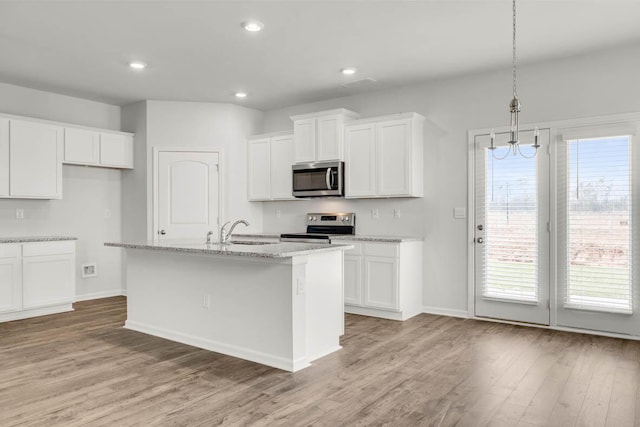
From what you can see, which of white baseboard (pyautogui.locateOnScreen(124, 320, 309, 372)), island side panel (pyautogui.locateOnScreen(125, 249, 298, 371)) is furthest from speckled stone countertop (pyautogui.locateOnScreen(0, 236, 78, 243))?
white baseboard (pyautogui.locateOnScreen(124, 320, 309, 372))

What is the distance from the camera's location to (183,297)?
167 inches

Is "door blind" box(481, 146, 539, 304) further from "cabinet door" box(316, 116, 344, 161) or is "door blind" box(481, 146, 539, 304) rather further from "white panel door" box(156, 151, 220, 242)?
"white panel door" box(156, 151, 220, 242)

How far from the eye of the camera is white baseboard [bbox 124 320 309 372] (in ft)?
11.4

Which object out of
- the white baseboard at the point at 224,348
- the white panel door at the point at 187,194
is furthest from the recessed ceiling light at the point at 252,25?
the white panel door at the point at 187,194

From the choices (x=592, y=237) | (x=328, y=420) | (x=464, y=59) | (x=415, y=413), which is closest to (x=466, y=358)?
(x=415, y=413)

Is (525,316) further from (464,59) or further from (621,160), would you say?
(464,59)

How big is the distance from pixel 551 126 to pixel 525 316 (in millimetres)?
1960

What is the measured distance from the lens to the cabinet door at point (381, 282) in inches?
201

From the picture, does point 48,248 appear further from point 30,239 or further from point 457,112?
point 457,112

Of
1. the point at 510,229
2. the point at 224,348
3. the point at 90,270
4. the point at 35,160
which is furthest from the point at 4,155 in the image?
the point at 510,229

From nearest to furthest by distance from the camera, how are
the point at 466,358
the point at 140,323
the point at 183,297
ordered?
1. the point at 466,358
2. the point at 183,297
3. the point at 140,323

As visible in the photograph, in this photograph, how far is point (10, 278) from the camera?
16.7 feet

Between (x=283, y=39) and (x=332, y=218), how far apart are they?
8.87 ft

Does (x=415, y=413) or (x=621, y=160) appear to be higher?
(x=621, y=160)
